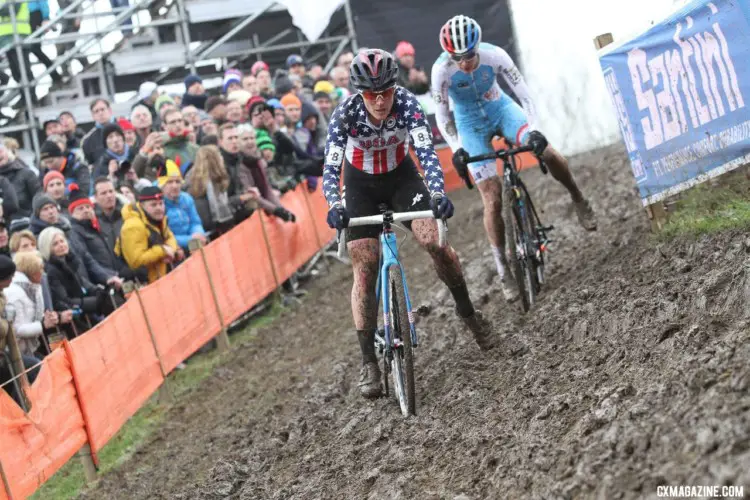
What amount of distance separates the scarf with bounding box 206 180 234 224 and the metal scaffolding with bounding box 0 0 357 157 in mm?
3645

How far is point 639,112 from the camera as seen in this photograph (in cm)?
977

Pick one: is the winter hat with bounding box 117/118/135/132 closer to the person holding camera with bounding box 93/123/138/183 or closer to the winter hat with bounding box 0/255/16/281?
the person holding camera with bounding box 93/123/138/183

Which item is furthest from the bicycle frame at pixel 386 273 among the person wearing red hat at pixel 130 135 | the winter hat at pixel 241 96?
the winter hat at pixel 241 96

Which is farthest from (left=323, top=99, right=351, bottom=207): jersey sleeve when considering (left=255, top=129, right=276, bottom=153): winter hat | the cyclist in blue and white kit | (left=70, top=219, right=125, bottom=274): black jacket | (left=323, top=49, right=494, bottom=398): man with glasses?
(left=255, top=129, right=276, bottom=153): winter hat

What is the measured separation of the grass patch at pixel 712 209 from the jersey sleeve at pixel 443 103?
2.01 metres

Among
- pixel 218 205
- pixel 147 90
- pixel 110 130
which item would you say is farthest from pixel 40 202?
pixel 147 90

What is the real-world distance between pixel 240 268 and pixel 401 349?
7.00m

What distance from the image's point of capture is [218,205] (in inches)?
558

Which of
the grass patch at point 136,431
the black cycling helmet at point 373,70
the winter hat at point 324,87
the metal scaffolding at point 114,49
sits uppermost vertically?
the metal scaffolding at point 114,49

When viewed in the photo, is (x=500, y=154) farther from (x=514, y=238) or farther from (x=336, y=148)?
(x=336, y=148)

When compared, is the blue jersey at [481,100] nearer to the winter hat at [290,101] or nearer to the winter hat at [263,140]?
the winter hat at [263,140]

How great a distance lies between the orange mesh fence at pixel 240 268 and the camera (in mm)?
13523

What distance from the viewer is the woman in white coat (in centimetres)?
993

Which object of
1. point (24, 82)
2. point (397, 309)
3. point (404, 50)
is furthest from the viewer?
point (404, 50)
